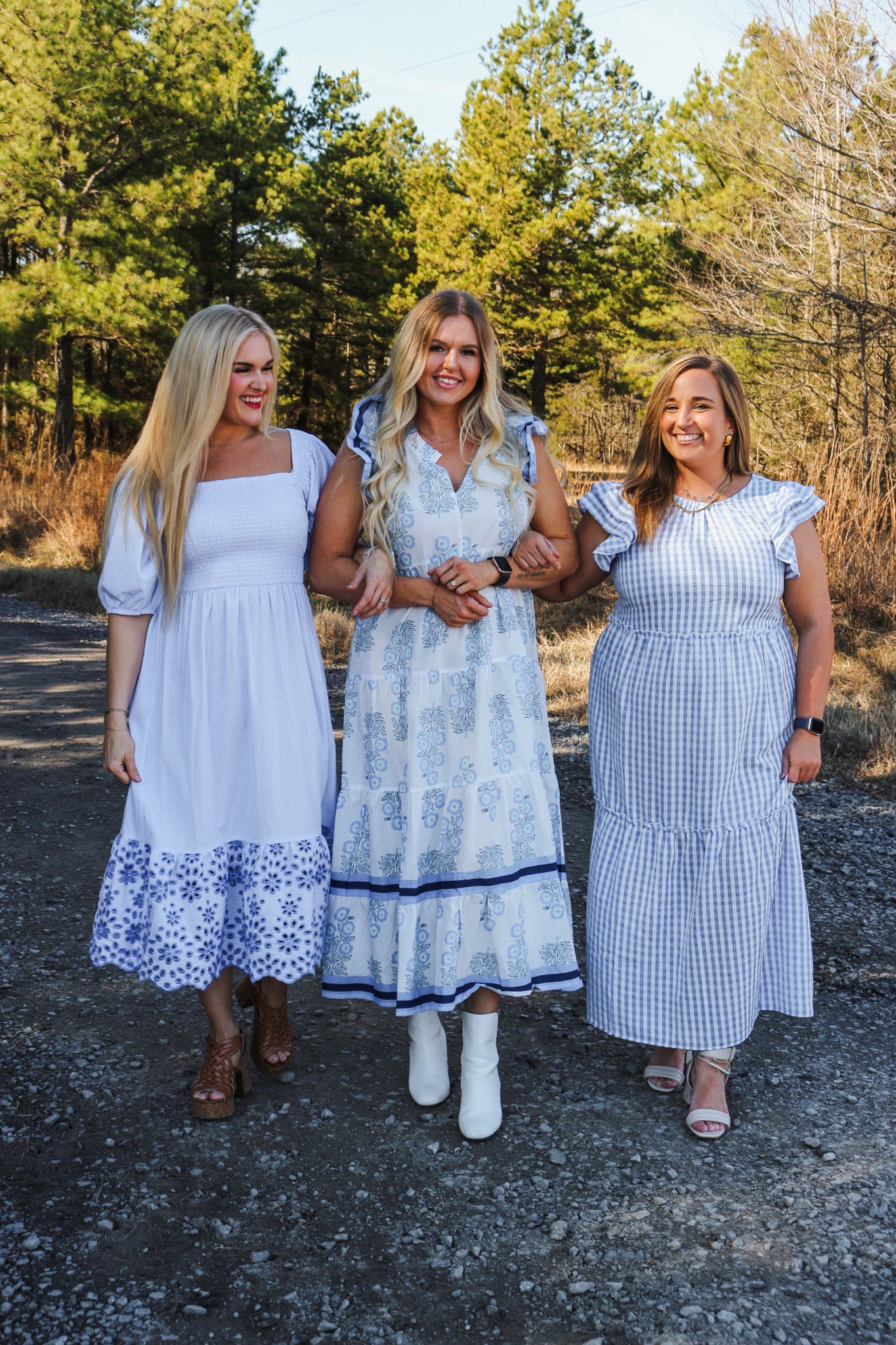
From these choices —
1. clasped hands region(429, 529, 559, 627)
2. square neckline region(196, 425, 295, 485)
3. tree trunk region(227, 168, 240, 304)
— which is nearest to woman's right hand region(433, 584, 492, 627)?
clasped hands region(429, 529, 559, 627)

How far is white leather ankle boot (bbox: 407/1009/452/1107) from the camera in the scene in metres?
2.69

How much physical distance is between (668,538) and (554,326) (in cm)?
2375

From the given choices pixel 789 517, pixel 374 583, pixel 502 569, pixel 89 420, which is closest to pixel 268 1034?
pixel 374 583

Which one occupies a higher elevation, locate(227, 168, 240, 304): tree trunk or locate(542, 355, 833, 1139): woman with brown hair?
locate(227, 168, 240, 304): tree trunk

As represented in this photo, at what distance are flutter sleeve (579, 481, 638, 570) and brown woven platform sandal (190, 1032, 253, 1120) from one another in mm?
1497

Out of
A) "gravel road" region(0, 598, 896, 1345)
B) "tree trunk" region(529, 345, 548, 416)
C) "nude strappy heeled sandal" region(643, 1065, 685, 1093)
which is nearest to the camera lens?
"gravel road" region(0, 598, 896, 1345)

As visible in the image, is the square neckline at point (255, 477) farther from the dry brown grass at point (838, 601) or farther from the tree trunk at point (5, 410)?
the tree trunk at point (5, 410)

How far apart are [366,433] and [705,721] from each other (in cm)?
106

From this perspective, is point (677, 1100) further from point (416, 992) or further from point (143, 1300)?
point (143, 1300)

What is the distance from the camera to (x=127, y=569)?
250 centimetres

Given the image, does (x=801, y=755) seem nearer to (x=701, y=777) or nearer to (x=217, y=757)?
(x=701, y=777)

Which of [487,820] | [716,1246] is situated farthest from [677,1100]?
[487,820]

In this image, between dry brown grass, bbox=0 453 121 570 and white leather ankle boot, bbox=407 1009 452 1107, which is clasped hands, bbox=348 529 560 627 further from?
dry brown grass, bbox=0 453 121 570

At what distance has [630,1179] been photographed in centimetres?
240
